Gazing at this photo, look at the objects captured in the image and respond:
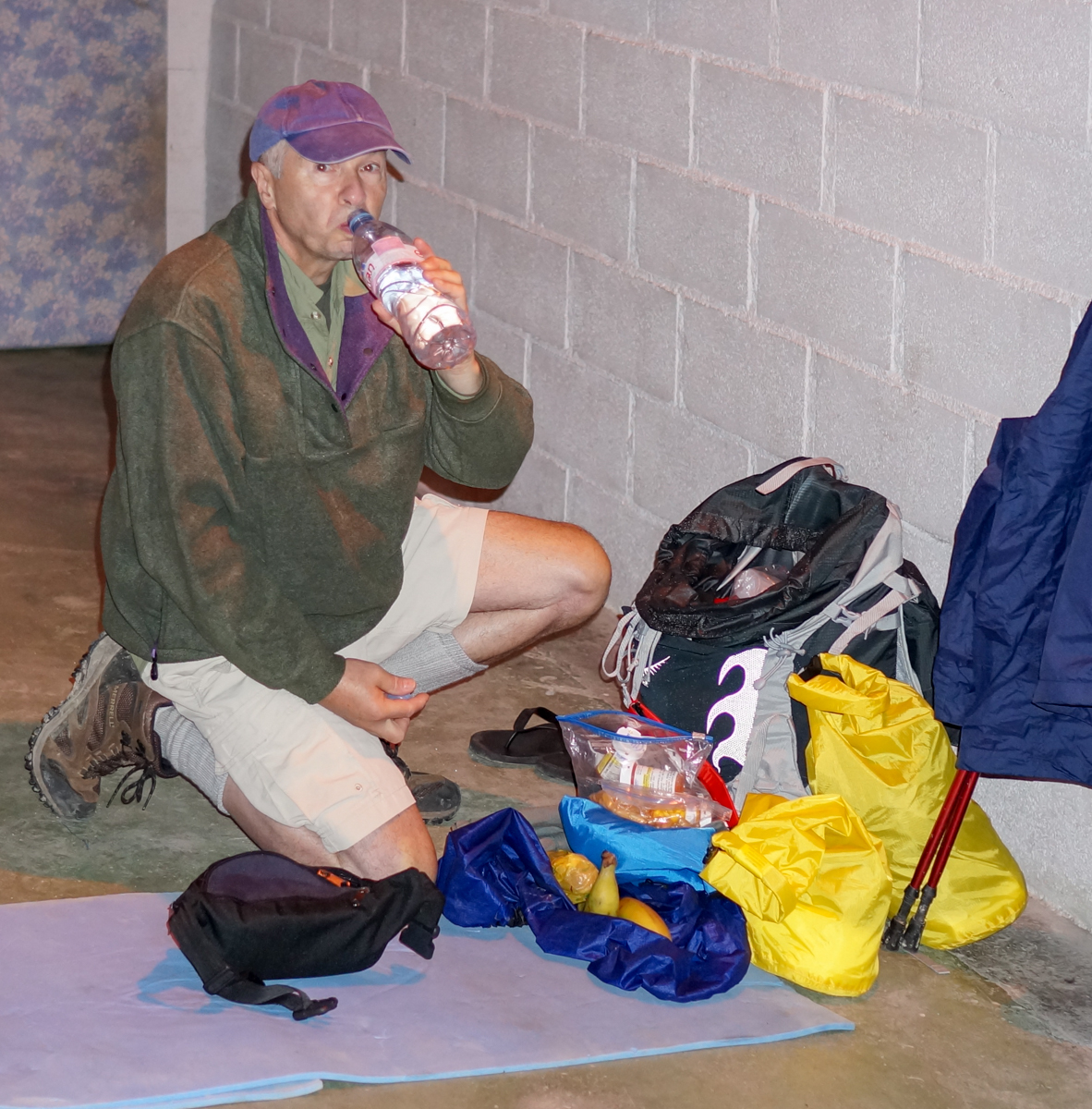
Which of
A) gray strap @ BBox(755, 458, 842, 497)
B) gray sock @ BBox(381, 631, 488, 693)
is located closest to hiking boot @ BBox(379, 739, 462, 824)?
A: gray sock @ BBox(381, 631, 488, 693)

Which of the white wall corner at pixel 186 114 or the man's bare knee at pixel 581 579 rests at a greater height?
the white wall corner at pixel 186 114

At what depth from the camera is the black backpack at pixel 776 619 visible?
2.55 meters

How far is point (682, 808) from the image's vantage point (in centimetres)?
254

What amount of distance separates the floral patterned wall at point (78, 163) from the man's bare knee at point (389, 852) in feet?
12.3

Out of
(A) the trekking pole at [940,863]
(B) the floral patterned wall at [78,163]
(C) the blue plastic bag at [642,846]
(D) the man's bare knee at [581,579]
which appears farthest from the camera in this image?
(B) the floral patterned wall at [78,163]

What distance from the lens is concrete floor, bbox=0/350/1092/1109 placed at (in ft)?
6.70

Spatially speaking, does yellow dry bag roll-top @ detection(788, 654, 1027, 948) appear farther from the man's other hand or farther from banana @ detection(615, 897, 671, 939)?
the man's other hand

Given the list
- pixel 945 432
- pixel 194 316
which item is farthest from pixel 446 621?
pixel 945 432

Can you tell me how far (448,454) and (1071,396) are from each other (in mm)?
999

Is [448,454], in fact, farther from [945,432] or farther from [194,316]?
[945,432]

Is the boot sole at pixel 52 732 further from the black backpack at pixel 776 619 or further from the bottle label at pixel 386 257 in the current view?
the black backpack at pixel 776 619

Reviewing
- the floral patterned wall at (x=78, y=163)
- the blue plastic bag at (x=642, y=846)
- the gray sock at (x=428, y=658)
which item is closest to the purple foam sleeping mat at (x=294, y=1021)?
the blue plastic bag at (x=642, y=846)

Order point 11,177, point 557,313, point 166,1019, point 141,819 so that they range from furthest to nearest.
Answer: point 11,177 < point 557,313 < point 141,819 < point 166,1019

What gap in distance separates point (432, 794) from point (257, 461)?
2.43ft
